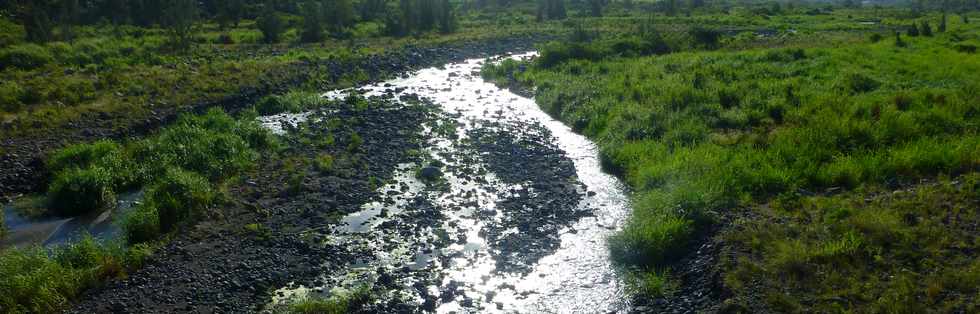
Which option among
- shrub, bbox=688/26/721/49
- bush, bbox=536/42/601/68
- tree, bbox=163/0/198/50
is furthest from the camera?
shrub, bbox=688/26/721/49

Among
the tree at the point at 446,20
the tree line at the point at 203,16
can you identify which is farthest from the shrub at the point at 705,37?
the tree line at the point at 203,16

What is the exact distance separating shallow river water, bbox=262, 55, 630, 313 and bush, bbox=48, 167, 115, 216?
6.71 metres

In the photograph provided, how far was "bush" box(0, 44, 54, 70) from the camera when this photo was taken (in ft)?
107

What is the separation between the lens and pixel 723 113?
2200cm

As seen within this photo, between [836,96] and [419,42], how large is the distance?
1367 inches

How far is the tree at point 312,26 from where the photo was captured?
173ft

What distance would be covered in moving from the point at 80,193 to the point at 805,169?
19.1m

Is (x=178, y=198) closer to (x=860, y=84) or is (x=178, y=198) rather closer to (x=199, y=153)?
(x=199, y=153)

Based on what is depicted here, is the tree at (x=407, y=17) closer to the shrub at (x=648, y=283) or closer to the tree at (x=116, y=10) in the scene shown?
the tree at (x=116, y=10)

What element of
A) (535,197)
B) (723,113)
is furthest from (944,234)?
(723,113)

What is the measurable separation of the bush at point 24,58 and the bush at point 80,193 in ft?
69.3

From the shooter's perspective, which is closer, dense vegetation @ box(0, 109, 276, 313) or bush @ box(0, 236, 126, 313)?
bush @ box(0, 236, 126, 313)

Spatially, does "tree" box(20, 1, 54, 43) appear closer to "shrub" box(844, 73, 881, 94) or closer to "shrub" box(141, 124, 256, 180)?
"shrub" box(141, 124, 256, 180)

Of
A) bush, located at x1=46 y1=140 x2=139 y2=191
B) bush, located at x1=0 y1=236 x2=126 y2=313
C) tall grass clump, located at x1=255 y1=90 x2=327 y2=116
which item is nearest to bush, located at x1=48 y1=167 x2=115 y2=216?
bush, located at x1=46 y1=140 x2=139 y2=191
